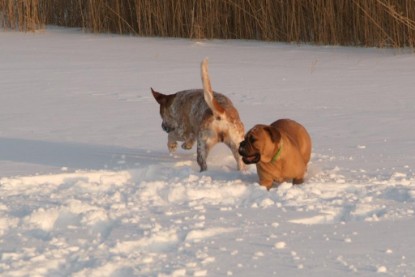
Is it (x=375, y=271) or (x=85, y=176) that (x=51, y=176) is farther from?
(x=375, y=271)

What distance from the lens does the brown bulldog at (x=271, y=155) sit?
18.0ft

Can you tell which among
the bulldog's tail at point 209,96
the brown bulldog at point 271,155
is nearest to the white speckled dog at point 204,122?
the bulldog's tail at point 209,96

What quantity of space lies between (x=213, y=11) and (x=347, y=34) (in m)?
1.81

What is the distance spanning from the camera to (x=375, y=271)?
3.91m

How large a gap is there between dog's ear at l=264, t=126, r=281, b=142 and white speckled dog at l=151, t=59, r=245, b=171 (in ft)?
1.73

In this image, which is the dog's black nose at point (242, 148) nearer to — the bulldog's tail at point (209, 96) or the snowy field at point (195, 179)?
the snowy field at point (195, 179)

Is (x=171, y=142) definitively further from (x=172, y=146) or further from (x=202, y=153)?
(x=202, y=153)

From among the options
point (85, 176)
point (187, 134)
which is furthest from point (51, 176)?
point (187, 134)

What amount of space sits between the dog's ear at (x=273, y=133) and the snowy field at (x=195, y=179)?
0.90ft

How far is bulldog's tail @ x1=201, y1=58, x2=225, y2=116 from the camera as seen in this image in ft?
19.6

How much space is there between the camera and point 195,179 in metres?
5.71

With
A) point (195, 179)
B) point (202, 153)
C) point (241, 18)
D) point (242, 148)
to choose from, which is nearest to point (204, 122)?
point (202, 153)

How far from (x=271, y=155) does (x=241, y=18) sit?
25.3ft

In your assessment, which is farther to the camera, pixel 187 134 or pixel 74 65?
pixel 74 65
